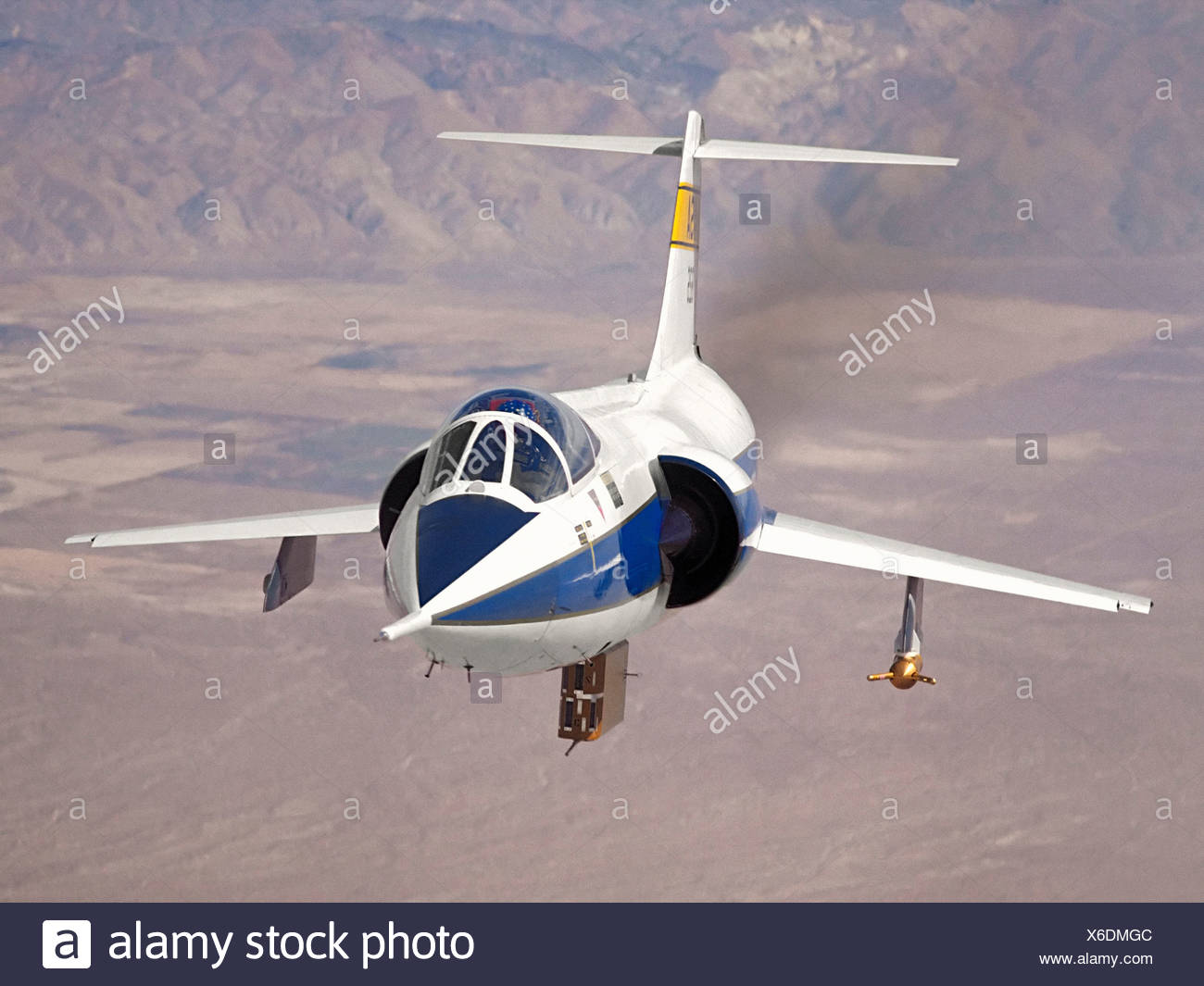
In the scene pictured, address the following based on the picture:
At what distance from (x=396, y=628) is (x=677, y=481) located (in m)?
5.89

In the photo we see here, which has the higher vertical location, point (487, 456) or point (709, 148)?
point (709, 148)

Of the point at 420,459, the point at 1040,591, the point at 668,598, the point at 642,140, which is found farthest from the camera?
the point at 642,140

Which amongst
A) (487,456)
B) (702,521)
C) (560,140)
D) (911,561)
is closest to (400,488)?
(487,456)

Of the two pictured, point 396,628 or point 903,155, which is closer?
point 396,628

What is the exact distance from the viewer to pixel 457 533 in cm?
1641

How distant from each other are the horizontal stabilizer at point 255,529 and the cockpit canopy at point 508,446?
4444 millimetres

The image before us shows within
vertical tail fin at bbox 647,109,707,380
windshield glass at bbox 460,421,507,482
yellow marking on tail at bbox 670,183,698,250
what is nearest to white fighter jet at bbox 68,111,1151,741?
windshield glass at bbox 460,421,507,482

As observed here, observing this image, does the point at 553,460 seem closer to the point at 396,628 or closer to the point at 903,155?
the point at 396,628

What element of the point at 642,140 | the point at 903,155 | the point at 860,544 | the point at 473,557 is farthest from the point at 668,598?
the point at 642,140

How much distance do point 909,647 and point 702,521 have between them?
3.31m

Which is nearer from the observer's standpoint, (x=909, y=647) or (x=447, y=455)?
(x=447, y=455)

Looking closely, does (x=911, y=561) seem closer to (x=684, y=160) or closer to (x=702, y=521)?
(x=702, y=521)

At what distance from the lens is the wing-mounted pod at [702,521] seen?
788 inches

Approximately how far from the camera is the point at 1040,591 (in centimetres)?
2147
